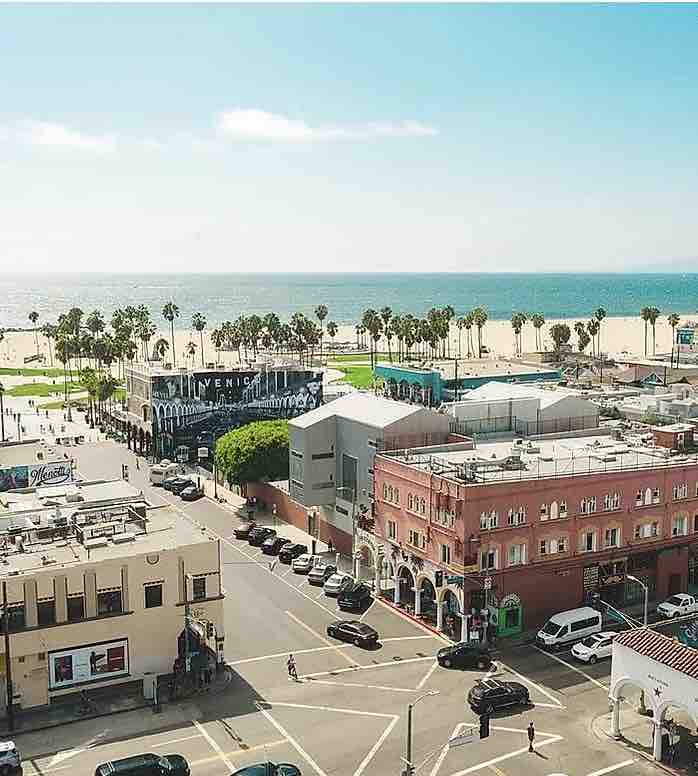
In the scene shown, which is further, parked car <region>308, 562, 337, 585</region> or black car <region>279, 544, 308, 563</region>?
black car <region>279, 544, 308, 563</region>

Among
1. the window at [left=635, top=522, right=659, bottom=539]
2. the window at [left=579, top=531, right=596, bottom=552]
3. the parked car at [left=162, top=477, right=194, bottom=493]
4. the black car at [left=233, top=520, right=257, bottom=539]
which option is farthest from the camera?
the parked car at [left=162, top=477, right=194, bottom=493]

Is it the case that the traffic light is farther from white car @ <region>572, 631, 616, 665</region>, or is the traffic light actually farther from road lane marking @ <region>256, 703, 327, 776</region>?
white car @ <region>572, 631, 616, 665</region>

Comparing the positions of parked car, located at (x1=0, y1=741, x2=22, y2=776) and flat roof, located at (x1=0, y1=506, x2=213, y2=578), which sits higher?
flat roof, located at (x1=0, y1=506, x2=213, y2=578)

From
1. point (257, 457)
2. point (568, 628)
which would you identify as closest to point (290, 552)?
point (257, 457)

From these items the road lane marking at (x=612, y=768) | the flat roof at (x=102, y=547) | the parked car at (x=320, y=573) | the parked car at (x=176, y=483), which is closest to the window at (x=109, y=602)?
the flat roof at (x=102, y=547)

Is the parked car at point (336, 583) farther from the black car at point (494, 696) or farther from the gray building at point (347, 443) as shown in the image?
the black car at point (494, 696)

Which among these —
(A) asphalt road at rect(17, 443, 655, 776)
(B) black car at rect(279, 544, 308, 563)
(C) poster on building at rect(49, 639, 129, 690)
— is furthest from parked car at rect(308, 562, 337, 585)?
(C) poster on building at rect(49, 639, 129, 690)

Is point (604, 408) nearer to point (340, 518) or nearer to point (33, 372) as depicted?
point (340, 518)
